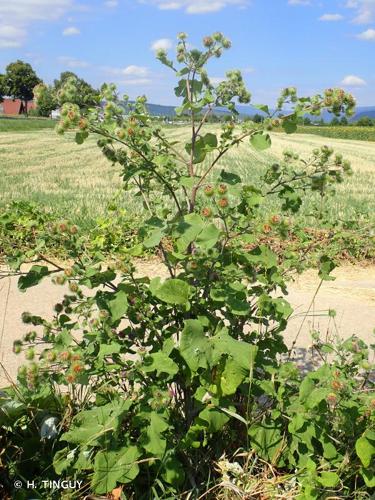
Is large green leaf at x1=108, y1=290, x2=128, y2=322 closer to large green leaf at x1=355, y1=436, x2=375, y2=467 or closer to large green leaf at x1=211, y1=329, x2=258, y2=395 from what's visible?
large green leaf at x1=211, y1=329, x2=258, y2=395

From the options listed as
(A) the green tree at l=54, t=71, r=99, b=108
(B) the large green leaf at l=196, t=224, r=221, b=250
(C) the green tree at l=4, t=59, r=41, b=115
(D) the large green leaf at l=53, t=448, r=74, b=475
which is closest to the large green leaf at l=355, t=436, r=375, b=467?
(B) the large green leaf at l=196, t=224, r=221, b=250

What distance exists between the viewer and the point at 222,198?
1.74 meters

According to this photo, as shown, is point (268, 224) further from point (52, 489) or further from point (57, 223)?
point (52, 489)

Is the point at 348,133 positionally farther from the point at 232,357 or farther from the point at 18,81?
the point at 232,357

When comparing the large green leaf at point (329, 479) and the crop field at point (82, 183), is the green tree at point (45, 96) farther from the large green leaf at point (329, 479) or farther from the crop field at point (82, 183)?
the crop field at point (82, 183)

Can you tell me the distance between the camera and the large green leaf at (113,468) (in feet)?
6.14

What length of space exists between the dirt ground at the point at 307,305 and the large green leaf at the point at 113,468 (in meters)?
1.48

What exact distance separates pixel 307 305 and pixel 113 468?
3174 millimetres

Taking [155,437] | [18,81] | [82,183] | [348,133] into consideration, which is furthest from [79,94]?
[18,81]

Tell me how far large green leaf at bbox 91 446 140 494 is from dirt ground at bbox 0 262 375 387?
148 cm

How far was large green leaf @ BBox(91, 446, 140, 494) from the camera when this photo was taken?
187 centimetres

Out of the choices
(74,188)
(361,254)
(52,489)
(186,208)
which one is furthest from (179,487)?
(74,188)

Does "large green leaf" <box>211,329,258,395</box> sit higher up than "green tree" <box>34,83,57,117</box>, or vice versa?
"green tree" <box>34,83,57,117</box>

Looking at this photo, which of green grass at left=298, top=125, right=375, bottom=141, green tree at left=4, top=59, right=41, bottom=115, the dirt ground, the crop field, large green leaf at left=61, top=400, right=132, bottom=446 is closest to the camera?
large green leaf at left=61, top=400, right=132, bottom=446
